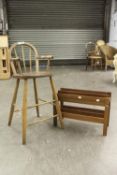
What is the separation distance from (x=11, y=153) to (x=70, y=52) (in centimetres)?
600

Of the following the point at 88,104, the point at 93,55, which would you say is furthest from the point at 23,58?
the point at 93,55

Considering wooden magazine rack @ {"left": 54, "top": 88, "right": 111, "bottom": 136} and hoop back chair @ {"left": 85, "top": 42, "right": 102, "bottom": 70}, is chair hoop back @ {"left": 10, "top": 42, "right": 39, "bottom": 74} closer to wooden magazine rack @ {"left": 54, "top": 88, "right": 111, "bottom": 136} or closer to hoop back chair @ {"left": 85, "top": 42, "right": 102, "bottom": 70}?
wooden magazine rack @ {"left": 54, "top": 88, "right": 111, "bottom": 136}

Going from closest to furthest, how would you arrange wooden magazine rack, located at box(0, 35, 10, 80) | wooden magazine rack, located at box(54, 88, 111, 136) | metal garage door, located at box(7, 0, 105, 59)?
wooden magazine rack, located at box(54, 88, 111, 136), wooden magazine rack, located at box(0, 35, 10, 80), metal garage door, located at box(7, 0, 105, 59)

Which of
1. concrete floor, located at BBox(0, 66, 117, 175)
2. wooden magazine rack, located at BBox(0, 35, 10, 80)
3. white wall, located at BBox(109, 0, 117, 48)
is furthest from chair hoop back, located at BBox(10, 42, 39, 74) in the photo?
white wall, located at BBox(109, 0, 117, 48)

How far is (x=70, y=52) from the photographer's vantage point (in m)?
7.67

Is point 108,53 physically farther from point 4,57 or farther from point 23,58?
point 23,58

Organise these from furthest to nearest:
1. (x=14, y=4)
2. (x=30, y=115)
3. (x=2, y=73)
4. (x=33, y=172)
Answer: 1. (x=14, y=4)
2. (x=2, y=73)
3. (x=30, y=115)
4. (x=33, y=172)

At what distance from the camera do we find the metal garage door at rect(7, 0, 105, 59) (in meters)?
7.18

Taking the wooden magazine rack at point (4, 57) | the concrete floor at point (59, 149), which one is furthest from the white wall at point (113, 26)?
the concrete floor at point (59, 149)

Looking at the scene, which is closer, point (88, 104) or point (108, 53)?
point (88, 104)

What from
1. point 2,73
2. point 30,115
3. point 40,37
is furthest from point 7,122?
point 40,37

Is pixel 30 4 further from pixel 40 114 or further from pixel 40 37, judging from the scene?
pixel 40 114

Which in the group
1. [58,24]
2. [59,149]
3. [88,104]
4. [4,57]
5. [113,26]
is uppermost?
[58,24]

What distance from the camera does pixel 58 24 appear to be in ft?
24.2
